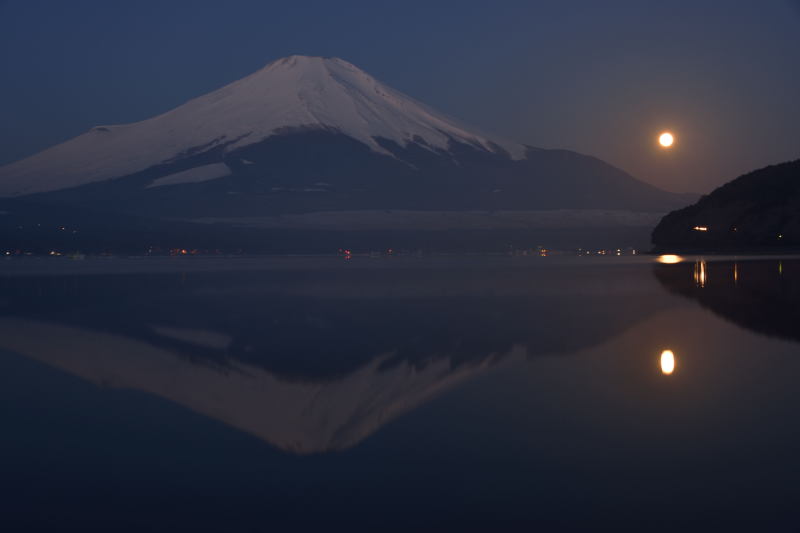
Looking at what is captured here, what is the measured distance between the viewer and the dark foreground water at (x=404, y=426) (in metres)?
6.45

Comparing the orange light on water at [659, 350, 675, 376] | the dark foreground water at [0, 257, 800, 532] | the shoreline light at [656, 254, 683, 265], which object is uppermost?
the dark foreground water at [0, 257, 800, 532]

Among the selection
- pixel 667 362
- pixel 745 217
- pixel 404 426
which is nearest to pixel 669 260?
pixel 745 217

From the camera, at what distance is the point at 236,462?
307 inches

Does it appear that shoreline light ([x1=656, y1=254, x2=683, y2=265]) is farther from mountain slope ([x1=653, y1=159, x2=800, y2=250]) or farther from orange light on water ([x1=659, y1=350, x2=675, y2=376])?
orange light on water ([x1=659, y1=350, x2=675, y2=376])

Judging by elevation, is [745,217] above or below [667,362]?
above

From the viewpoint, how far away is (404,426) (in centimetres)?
908

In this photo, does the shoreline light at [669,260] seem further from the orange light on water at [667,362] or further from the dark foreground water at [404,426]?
the orange light on water at [667,362]

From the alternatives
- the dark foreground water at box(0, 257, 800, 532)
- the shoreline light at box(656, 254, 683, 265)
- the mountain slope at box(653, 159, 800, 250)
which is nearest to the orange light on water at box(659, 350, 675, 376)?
the dark foreground water at box(0, 257, 800, 532)

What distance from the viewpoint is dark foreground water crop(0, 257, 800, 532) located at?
645cm

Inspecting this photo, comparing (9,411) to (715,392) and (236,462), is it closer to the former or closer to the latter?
(236,462)

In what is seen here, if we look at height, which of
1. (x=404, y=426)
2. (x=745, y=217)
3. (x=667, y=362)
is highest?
(x=745, y=217)

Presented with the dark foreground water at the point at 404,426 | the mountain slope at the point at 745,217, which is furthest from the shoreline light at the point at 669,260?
the dark foreground water at the point at 404,426

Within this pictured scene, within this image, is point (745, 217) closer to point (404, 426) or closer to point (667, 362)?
point (667, 362)

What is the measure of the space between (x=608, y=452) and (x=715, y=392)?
343 cm
